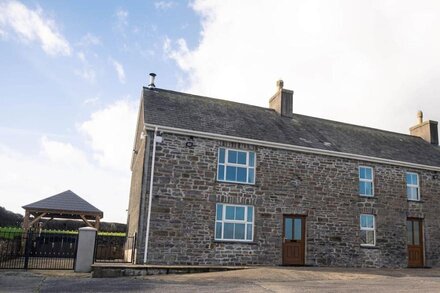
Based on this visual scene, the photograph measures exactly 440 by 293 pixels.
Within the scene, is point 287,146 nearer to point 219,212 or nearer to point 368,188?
point 219,212

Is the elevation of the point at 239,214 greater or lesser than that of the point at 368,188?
lesser

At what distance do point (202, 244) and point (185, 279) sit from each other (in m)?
3.64

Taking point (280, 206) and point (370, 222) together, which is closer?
point (280, 206)

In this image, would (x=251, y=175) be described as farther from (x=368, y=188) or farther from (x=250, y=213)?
(x=368, y=188)

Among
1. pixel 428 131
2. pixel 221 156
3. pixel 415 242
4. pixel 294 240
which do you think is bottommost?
pixel 294 240

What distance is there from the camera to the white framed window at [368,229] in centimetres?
1906

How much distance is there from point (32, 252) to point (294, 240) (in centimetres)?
1053

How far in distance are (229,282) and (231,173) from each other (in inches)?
238

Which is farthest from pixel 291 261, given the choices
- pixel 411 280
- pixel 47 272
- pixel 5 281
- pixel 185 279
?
pixel 5 281

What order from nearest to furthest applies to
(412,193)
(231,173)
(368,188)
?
(231,173), (368,188), (412,193)

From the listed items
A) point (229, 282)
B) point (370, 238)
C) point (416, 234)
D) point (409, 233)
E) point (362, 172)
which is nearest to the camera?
point (229, 282)

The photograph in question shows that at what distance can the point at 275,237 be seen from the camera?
17234 millimetres

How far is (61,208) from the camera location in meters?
20.1

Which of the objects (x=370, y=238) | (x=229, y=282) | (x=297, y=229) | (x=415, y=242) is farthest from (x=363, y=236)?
(x=229, y=282)
